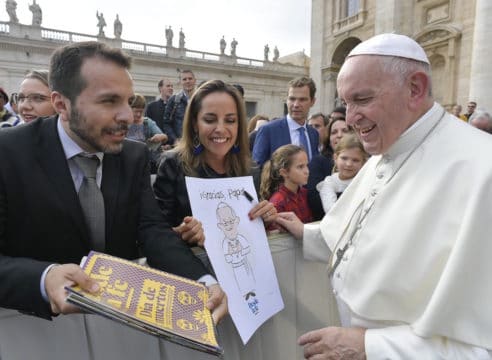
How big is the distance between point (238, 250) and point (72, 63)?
1.15 m

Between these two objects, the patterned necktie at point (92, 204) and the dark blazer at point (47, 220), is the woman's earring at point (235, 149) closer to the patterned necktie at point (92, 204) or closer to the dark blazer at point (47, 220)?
the dark blazer at point (47, 220)

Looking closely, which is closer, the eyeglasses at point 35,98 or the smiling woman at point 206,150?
the smiling woman at point 206,150

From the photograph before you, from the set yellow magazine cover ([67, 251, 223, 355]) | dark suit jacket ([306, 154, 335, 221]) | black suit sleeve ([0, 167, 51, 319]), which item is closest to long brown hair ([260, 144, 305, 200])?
dark suit jacket ([306, 154, 335, 221])

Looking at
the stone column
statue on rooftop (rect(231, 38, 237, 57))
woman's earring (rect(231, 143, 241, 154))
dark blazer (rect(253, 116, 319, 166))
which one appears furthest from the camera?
statue on rooftop (rect(231, 38, 237, 57))

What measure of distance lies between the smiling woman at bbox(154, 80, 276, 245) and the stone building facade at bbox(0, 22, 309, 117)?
1841 centimetres

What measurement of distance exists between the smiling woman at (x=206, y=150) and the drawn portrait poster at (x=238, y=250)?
151mm

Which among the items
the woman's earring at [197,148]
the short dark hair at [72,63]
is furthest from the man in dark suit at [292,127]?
the short dark hair at [72,63]

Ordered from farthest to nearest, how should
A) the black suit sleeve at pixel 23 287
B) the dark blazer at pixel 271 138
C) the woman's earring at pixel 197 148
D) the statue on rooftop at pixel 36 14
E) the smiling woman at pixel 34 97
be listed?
the statue on rooftop at pixel 36 14
the dark blazer at pixel 271 138
the smiling woman at pixel 34 97
the woman's earring at pixel 197 148
the black suit sleeve at pixel 23 287

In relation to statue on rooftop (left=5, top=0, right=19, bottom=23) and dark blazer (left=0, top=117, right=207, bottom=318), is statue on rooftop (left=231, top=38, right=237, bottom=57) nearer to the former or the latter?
statue on rooftop (left=5, top=0, right=19, bottom=23)

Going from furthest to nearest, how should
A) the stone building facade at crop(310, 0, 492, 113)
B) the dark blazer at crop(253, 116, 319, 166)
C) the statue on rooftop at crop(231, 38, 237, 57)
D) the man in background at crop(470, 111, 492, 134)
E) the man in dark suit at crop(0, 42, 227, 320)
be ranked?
1. the statue on rooftop at crop(231, 38, 237, 57)
2. the stone building facade at crop(310, 0, 492, 113)
3. the man in background at crop(470, 111, 492, 134)
4. the dark blazer at crop(253, 116, 319, 166)
5. the man in dark suit at crop(0, 42, 227, 320)

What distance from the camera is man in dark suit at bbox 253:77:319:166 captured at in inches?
162

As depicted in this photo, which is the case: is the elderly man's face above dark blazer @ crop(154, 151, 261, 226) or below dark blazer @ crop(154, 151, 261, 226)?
above

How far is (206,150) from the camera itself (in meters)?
2.21

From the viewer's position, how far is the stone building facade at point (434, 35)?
11.3 m
